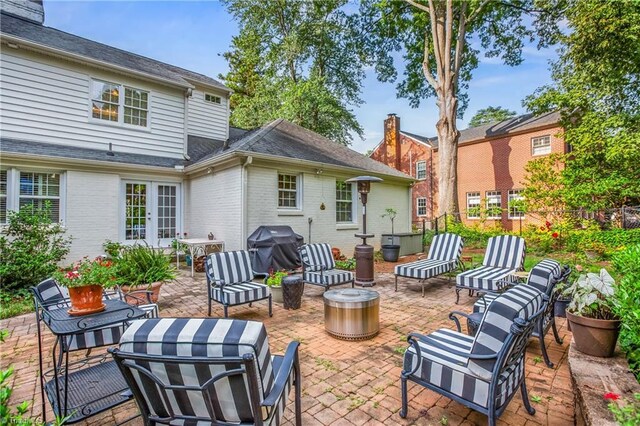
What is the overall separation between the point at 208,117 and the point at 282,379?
12591mm

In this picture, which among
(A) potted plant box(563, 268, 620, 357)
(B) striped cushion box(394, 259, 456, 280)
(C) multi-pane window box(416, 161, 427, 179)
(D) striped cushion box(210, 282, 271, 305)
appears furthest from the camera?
(C) multi-pane window box(416, 161, 427, 179)

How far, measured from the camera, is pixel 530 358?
3516 millimetres

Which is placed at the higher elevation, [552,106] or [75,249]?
[552,106]

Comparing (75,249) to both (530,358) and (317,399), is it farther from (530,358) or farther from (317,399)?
(530,358)

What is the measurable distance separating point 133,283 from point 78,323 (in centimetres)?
297

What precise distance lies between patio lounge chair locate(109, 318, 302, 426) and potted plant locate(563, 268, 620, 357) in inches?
109

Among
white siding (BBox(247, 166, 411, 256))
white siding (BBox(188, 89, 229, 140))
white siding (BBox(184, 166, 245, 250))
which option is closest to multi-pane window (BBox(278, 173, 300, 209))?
white siding (BBox(247, 166, 411, 256))

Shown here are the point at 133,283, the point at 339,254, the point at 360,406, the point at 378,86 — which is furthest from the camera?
the point at 378,86

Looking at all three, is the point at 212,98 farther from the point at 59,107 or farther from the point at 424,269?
the point at 424,269

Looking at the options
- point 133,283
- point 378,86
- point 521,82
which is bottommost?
point 133,283

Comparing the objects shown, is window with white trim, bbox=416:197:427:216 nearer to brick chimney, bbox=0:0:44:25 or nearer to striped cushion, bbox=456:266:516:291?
striped cushion, bbox=456:266:516:291

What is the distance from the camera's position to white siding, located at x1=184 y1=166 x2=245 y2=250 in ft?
27.5

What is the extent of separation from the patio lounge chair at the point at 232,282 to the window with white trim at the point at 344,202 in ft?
19.4

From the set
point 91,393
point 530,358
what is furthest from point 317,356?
point 530,358
